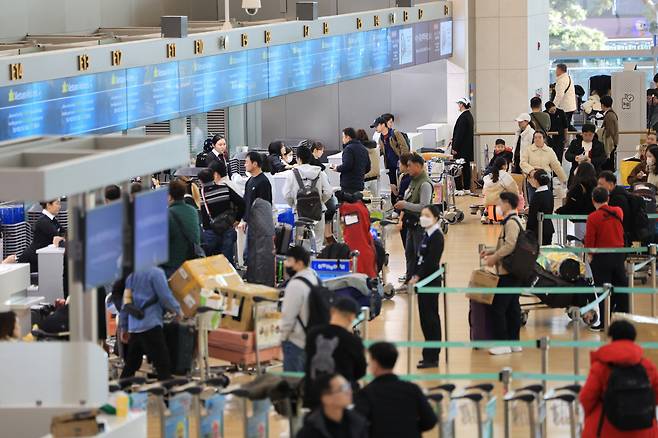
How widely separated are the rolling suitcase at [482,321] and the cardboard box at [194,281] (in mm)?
2131

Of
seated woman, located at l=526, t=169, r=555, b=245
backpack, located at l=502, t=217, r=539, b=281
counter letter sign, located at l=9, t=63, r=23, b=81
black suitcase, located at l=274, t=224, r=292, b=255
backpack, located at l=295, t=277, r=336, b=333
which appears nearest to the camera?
backpack, located at l=295, t=277, r=336, b=333

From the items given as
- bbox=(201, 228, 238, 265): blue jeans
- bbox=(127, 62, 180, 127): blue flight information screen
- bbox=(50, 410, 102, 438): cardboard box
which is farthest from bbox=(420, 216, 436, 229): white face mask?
bbox=(50, 410, 102, 438): cardboard box

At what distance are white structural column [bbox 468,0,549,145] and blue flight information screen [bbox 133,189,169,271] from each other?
18.9 meters

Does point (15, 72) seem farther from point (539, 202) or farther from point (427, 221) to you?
point (539, 202)

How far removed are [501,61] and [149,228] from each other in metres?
19.5

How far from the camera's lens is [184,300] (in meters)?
10.9

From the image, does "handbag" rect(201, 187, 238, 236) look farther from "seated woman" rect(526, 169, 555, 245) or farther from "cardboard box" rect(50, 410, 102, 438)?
"cardboard box" rect(50, 410, 102, 438)

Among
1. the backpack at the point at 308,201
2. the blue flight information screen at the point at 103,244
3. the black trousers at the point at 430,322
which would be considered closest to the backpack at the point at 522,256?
the black trousers at the point at 430,322

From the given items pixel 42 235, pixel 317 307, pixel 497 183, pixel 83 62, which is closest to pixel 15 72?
pixel 83 62

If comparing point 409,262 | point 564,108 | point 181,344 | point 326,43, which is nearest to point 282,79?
point 326,43

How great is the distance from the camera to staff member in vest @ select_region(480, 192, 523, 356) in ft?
37.4

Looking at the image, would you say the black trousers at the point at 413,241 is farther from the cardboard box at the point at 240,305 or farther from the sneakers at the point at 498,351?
the cardboard box at the point at 240,305

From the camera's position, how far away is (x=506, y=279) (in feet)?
38.1

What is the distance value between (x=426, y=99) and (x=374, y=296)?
476 inches
